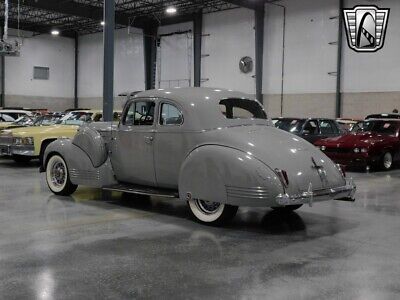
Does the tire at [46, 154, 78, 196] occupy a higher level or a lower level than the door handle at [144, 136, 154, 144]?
lower

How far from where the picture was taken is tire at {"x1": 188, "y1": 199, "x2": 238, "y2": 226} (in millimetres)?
6281

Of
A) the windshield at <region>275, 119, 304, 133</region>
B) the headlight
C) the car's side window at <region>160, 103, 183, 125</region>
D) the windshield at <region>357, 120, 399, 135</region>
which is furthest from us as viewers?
the windshield at <region>275, 119, 304, 133</region>

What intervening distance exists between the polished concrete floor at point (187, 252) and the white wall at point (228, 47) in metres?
19.0

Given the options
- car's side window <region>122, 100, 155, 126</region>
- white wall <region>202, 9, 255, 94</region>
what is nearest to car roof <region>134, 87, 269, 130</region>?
car's side window <region>122, 100, 155, 126</region>

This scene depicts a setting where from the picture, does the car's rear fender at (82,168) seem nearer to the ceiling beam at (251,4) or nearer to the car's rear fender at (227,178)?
the car's rear fender at (227,178)

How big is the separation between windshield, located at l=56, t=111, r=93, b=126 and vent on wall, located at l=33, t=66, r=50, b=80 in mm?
21389

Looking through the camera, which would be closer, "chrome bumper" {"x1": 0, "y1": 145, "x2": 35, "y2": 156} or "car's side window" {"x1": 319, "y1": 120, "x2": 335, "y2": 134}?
"chrome bumper" {"x1": 0, "y1": 145, "x2": 35, "y2": 156}

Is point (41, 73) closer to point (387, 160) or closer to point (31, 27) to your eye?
point (31, 27)

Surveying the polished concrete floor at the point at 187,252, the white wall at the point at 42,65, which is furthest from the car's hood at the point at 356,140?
the white wall at the point at 42,65

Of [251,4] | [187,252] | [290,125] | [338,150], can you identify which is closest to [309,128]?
[290,125]

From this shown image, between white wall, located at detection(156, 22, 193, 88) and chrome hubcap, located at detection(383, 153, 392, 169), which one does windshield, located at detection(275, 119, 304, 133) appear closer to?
chrome hubcap, located at detection(383, 153, 392, 169)

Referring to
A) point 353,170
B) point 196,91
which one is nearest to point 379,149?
point 353,170

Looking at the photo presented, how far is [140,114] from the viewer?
7.55m

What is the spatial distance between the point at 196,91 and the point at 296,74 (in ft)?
59.8
